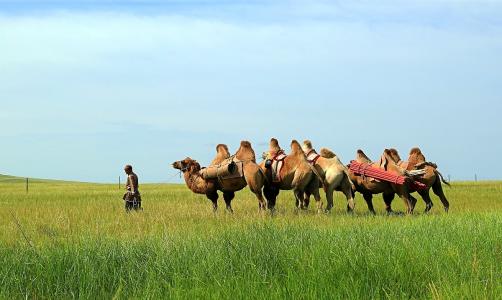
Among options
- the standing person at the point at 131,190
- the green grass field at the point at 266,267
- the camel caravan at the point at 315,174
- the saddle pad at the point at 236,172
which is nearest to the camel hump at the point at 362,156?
the camel caravan at the point at 315,174

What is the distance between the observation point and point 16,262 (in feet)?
21.6

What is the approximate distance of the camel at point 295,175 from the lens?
47.1 ft

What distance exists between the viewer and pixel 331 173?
14.6 m

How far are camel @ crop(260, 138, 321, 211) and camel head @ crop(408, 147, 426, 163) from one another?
267 cm

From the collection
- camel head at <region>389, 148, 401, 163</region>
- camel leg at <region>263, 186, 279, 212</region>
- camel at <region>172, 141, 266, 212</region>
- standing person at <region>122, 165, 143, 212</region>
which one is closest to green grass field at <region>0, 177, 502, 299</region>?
camel at <region>172, 141, 266, 212</region>

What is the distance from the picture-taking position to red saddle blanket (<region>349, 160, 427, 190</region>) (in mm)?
14161

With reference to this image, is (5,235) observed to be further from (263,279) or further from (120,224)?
(263,279)

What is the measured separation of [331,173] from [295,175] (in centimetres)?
90

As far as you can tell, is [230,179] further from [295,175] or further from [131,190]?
[131,190]

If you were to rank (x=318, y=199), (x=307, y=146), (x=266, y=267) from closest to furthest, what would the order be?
1. (x=266, y=267)
2. (x=318, y=199)
3. (x=307, y=146)

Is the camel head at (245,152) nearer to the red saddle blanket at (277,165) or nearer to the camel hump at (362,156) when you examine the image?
the red saddle blanket at (277,165)

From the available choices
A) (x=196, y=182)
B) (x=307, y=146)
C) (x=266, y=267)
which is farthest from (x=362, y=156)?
(x=266, y=267)

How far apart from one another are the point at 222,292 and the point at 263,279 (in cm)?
68

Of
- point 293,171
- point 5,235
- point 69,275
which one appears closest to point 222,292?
point 69,275
